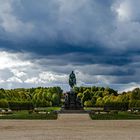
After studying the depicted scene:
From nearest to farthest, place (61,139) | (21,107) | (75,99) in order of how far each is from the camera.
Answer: (61,139) < (75,99) < (21,107)

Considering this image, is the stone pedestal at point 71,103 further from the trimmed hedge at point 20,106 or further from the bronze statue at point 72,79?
the trimmed hedge at point 20,106

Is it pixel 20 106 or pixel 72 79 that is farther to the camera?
pixel 20 106

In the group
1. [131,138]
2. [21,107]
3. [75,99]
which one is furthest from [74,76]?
[131,138]

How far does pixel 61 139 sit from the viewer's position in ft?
66.1

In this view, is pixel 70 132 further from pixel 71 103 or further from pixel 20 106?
pixel 20 106

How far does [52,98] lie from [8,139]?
107 meters

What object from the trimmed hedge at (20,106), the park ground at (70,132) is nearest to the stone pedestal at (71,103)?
the trimmed hedge at (20,106)

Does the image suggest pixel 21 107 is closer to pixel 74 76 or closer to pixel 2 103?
pixel 2 103

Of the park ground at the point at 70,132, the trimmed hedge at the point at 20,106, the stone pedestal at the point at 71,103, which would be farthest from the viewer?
the trimmed hedge at the point at 20,106

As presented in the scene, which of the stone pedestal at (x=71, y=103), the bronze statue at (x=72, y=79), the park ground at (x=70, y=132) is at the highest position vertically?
the bronze statue at (x=72, y=79)

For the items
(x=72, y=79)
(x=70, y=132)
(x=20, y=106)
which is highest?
(x=72, y=79)

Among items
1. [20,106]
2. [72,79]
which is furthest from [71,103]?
[20,106]

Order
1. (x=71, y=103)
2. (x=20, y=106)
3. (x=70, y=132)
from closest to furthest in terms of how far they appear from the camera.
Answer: (x=70, y=132) < (x=71, y=103) < (x=20, y=106)

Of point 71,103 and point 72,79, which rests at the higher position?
point 72,79
